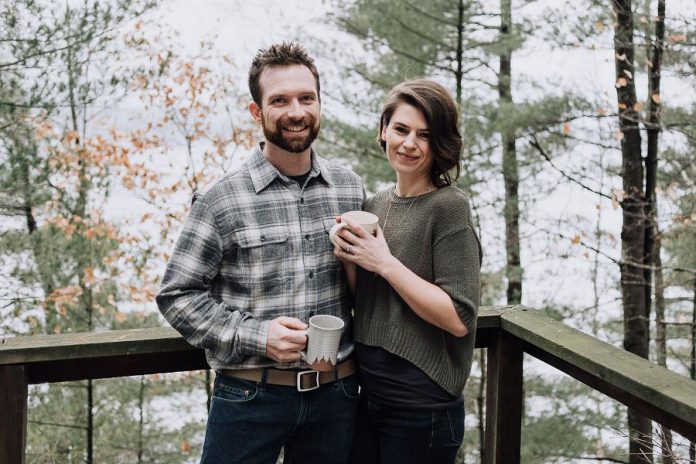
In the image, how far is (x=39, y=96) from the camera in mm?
5328

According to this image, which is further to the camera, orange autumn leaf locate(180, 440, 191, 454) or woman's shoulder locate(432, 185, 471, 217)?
orange autumn leaf locate(180, 440, 191, 454)

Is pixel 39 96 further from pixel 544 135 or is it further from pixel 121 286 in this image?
pixel 544 135

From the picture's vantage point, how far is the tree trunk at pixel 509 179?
7.94 metres

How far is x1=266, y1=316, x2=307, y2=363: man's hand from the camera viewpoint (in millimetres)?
1589

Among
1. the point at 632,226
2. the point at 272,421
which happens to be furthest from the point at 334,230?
the point at 632,226

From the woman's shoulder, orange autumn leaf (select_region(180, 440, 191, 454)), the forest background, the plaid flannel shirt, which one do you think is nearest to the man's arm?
the plaid flannel shirt

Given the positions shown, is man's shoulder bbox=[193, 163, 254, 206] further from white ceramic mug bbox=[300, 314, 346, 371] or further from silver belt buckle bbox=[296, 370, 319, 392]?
silver belt buckle bbox=[296, 370, 319, 392]

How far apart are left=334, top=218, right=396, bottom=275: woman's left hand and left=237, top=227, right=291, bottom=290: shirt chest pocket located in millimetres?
180

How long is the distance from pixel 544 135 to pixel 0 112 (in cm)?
629

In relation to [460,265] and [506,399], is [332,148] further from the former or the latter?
[460,265]

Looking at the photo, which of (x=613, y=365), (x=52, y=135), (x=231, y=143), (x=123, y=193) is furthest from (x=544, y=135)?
(x=613, y=365)

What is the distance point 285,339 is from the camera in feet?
5.21

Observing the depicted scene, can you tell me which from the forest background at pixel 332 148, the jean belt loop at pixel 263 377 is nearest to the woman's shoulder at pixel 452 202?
the jean belt loop at pixel 263 377

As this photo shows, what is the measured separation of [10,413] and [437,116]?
57.1 inches
